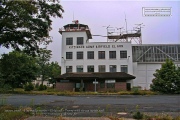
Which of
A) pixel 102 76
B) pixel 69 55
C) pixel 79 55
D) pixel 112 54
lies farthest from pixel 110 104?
pixel 69 55

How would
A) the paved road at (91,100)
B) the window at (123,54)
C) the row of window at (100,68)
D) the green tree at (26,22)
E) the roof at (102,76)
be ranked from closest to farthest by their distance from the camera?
the green tree at (26,22) → the paved road at (91,100) → the roof at (102,76) → the row of window at (100,68) → the window at (123,54)

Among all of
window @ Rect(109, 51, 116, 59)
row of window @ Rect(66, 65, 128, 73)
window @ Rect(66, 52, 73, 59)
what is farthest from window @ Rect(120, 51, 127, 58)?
window @ Rect(66, 52, 73, 59)

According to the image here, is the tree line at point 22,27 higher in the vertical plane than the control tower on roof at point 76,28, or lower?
lower

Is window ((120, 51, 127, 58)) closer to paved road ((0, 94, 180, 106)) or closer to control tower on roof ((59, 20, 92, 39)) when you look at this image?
control tower on roof ((59, 20, 92, 39))

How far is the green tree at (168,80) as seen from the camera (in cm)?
4244

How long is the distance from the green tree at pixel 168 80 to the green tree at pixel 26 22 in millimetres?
30613

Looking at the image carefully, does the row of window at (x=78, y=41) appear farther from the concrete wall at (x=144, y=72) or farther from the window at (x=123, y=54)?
the concrete wall at (x=144, y=72)

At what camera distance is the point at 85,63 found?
53250mm

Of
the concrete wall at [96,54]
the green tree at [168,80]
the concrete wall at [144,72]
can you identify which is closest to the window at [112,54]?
the concrete wall at [96,54]

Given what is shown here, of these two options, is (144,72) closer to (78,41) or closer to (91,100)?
(78,41)

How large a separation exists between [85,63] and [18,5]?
40.7m

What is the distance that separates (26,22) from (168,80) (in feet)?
114

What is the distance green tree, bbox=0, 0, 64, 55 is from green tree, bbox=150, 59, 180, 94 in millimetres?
30613

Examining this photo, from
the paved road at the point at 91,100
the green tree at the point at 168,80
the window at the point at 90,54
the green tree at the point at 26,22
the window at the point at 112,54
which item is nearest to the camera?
the green tree at the point at 26,22
